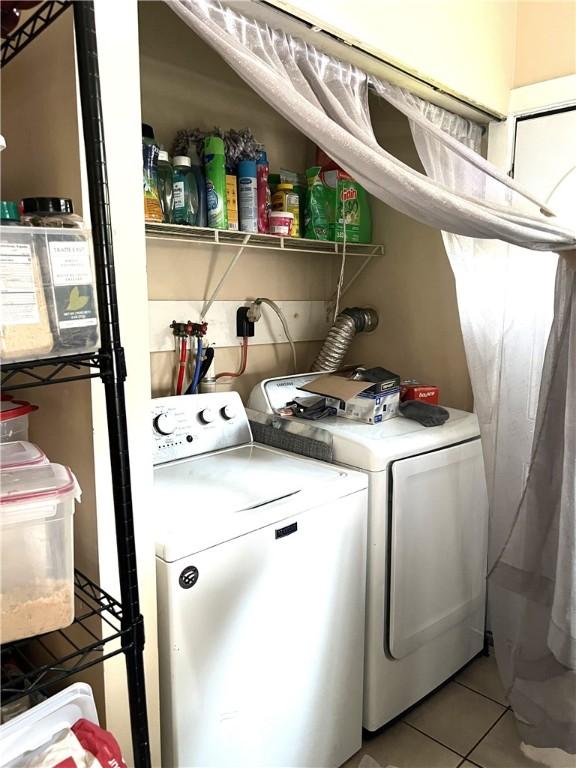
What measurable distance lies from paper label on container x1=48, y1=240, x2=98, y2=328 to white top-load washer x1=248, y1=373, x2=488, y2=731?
3.40 feet

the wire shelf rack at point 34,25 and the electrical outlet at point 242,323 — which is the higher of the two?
the wire shelf rack at point 34,25

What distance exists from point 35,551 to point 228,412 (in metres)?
1.11

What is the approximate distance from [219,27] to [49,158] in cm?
46

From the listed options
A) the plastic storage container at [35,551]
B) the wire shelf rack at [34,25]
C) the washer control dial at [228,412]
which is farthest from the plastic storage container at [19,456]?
the washer control dial at [228,412]

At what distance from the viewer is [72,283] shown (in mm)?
888

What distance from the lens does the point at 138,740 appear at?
39.5 inches

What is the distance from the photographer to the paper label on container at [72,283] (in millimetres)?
875

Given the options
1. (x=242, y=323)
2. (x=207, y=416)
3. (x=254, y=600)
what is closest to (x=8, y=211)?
(x=254, y=600)

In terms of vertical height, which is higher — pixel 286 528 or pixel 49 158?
pixel 49 158

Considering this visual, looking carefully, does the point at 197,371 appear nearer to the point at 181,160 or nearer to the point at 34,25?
the point at 181,160

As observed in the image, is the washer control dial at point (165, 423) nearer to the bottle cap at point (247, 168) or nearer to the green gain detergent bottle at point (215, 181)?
the green gain detergent bottle at point (215, 181)

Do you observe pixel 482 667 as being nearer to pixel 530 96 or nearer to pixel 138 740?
pixel 138 740

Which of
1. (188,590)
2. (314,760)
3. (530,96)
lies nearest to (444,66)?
(530,96)

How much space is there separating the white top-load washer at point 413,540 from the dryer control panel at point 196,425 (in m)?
0.14
